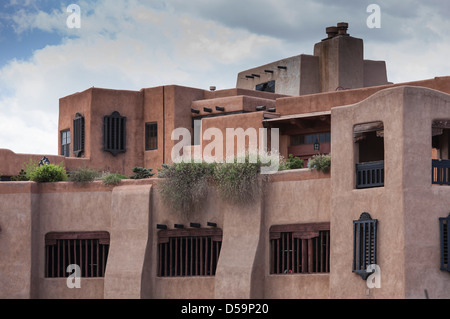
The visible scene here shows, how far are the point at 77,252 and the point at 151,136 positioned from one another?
9.04 meters

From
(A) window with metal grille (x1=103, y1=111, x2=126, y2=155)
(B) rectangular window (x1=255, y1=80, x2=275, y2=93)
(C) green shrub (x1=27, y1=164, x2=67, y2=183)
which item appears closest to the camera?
(C) green shrub (x1=27, y1=164, x2=67, y2=183)

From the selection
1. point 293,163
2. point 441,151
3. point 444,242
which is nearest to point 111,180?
point 293,163

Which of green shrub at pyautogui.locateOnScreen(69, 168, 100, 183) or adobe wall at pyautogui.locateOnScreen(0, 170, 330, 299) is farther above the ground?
green shrub at pyautogui.locateOnScreen(69, 168, 100, 183)

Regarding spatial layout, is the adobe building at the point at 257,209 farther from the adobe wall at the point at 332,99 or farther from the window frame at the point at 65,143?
the window frame at the point at 65,143

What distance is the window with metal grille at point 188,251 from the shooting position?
33656mm

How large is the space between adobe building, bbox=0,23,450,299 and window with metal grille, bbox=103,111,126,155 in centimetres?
5

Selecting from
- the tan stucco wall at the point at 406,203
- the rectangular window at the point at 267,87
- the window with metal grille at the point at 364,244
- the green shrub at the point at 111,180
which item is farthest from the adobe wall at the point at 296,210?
the rectangular window at the point at 267,87

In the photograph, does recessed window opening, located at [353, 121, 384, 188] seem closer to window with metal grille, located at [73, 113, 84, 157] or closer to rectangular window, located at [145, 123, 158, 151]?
rectangular window, located at [145, 123, 158, 151]

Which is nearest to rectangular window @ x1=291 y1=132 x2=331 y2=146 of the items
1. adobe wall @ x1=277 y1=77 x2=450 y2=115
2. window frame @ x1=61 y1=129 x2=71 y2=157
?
adobe wall @ x1=277 y1=77 x2=450 y2=115

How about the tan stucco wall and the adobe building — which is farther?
the adobe building

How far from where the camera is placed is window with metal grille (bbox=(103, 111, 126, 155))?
43156mm
